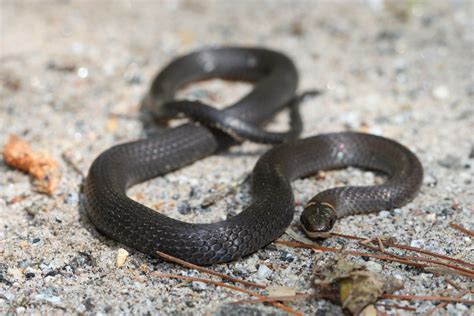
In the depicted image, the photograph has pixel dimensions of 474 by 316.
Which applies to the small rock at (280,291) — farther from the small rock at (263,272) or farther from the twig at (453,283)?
the twig at (453,283)

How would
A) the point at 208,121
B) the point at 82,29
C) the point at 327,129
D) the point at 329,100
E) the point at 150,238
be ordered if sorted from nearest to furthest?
the point at 150,238, the point at 208,121, the point at 327,129, the point at 329,100, the point at 82,29

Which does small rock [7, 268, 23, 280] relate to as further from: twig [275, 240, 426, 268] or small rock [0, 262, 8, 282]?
twig [275, 240, 426, 268]

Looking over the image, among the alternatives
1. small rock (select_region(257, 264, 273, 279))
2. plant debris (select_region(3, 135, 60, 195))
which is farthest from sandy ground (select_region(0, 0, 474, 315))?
plant debris (select_region(3, 135, 60, 195))

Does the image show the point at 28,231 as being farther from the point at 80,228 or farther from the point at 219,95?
the point at 219,95

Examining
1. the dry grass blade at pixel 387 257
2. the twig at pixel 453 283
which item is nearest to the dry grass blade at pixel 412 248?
the dry grass blade at pixel 387 257

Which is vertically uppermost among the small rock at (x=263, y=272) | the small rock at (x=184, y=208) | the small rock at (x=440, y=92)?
the small rock at (x=440, y=92)

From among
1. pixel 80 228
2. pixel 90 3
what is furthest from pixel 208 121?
pixel 90 3

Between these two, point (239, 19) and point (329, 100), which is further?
point (239, 19)
